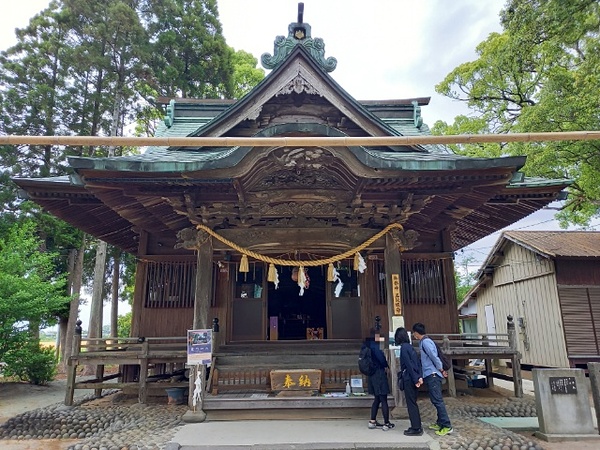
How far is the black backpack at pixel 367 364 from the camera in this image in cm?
633

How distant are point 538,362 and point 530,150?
864 cm

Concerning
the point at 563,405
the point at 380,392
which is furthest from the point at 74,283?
the point at 563,405

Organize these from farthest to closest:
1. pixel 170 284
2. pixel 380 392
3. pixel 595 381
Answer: pixel 170 284, pixel 595 381, pixel 380 392

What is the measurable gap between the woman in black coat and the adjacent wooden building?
36.7 feet

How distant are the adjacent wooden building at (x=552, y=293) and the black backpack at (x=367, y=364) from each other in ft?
37.3

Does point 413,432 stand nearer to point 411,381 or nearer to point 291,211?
point 411,381

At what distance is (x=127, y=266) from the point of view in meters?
22.5

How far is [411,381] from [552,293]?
472 inches

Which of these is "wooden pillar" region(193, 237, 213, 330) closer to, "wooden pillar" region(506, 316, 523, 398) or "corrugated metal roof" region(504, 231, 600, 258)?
"wooden pillar" region(506, 316, 523, 398)

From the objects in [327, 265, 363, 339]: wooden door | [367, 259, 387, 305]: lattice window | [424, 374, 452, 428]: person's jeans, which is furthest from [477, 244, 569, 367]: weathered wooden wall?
[424, 374, 452, 428]: person's jeans

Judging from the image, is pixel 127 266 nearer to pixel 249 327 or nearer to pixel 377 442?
pixel 249 327

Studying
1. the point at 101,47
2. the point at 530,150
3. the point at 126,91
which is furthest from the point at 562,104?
the point at 101,47

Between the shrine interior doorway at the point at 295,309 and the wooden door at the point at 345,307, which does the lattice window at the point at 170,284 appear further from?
the shrine interior doorway at the point at 295,309

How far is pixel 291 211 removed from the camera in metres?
7.71
